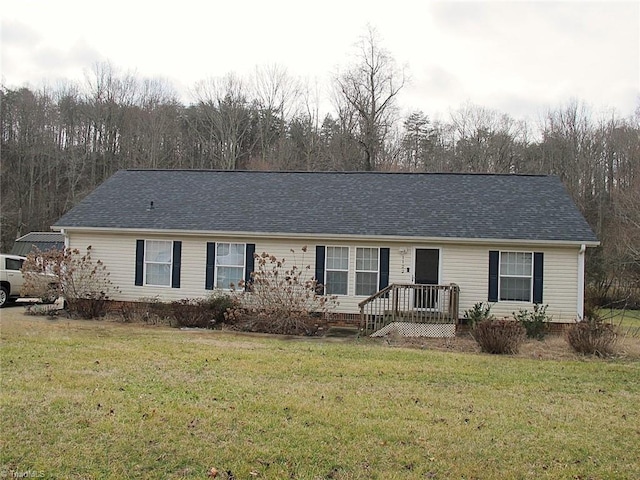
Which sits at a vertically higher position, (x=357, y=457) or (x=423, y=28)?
(x=423, y=28)

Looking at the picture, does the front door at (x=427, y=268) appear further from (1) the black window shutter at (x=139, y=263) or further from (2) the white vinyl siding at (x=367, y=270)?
(1) the black window shutter at (x=139, y=263)

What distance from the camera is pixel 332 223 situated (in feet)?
57.3

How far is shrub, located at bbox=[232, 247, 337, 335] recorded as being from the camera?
589 inches

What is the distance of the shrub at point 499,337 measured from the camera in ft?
39.9

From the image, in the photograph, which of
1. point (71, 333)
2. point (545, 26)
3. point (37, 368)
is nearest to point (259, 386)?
point (37, 368)

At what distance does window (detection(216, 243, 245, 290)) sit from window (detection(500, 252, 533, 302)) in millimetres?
7666

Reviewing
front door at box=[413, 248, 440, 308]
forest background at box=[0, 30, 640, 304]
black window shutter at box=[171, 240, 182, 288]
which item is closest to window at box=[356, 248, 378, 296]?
front door at box=[413, 248, 440, 308]

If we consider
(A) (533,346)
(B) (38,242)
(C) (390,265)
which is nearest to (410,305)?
(C) (390,265)

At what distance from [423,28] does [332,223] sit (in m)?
6.21

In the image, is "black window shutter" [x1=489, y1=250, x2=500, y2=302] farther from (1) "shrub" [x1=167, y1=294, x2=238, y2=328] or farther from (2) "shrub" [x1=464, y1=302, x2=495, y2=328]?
(1) "shrub" [x1=167, y1=294, x2=238, y2=328]

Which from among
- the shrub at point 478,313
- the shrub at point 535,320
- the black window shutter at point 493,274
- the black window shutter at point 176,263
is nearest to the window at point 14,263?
the black window shutter at point 176,263

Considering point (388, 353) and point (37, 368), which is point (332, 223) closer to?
point (388, 353)

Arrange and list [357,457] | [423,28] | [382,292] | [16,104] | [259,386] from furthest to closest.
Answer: [16,104] < [382,292] < [423,28] < [259,386] < [357,457]

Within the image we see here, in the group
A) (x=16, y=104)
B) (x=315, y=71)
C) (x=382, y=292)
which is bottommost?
(x=382, y=292)
